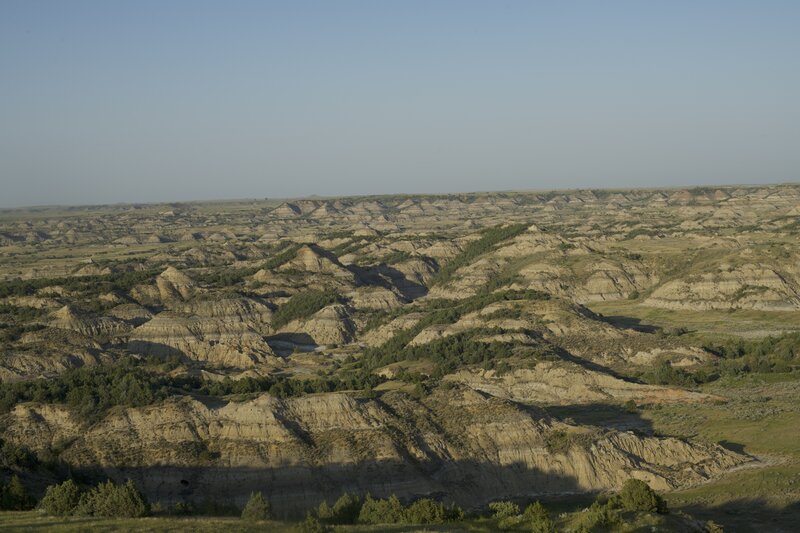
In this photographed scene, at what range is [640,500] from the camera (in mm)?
39844

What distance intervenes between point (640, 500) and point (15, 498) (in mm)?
29507

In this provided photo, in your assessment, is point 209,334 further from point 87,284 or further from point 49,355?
point 87,284

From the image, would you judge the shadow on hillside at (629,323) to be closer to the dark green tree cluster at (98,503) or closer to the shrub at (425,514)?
the shrub at (425,514)

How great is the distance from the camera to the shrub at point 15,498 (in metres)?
38.4

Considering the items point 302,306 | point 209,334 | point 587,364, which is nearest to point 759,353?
point 587,364

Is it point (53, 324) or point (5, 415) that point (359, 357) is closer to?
point (53, 324)

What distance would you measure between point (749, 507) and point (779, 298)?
7522cm

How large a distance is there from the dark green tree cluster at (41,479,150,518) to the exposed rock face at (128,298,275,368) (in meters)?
57.2

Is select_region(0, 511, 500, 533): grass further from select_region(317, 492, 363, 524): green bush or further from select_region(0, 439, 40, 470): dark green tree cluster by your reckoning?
select_region(0, 439, 40, 470): dark green tree cluster

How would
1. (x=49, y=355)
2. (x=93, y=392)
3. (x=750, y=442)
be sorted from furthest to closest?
(x=49, y=355) < (x=750, y=442) < (x=93, y=392)

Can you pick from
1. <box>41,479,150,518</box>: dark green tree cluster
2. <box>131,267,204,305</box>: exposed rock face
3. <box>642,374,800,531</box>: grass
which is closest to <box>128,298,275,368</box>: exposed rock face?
<box>131,267,204,305</box>: exposed rock face

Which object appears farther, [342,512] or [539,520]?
[342,512]

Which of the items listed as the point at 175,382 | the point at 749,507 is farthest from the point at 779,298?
the point at 175,382

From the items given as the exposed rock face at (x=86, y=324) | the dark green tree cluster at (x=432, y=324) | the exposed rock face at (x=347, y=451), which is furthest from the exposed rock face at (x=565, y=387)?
the exposed rock face at (x=86, y=324)
